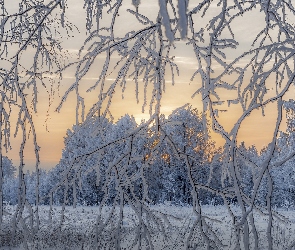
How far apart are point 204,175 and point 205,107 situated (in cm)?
3515

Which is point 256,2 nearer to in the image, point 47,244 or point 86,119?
point 86,119

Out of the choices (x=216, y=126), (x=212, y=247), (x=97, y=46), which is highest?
(x=97, y=46)

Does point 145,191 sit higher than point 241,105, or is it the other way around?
point 241,105

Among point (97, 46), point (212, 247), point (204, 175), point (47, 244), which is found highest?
point (97, 46)

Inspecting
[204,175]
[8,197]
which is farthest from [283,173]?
[8,197]

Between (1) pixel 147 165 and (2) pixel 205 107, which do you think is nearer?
(2) pixel 205 107

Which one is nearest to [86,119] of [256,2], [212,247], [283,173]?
[212,247]

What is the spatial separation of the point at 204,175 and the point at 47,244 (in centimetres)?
2536

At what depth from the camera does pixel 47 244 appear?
12.1 m

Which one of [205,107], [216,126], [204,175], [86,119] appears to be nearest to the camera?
[205,107]

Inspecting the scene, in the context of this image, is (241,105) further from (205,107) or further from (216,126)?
(205,107)

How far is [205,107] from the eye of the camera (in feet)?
5.90

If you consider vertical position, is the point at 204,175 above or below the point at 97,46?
below

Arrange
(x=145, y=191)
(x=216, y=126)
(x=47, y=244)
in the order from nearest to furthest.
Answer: (x=216, y=126) < (x=145, y=191) < (x=47, y=244)
